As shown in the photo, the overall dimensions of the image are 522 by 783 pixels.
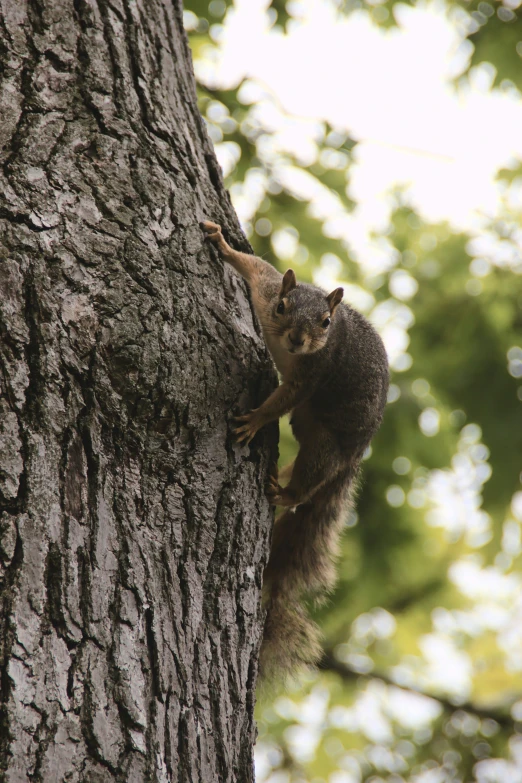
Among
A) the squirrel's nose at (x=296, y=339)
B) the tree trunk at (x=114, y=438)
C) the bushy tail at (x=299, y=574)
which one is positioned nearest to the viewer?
the tree trunk at (x=114, y=438)

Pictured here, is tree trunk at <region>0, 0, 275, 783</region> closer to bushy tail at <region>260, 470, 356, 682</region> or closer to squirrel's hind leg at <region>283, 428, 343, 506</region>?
squirrel's hind leg at <region>283, 428, 343, 506</region>

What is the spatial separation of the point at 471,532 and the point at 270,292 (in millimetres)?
3936

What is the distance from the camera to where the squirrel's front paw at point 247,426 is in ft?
7.43

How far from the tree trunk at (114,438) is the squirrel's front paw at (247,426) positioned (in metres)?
0.03

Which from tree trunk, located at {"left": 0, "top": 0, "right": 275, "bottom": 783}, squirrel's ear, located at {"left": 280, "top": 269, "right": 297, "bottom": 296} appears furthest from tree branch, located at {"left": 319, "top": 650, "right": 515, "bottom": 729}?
tree trunk, located at {"left": 0, "top": 0, "right": 275, "bottom": 783}

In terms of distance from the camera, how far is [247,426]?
2285mm

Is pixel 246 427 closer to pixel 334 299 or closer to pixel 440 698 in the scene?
pixel 334 299

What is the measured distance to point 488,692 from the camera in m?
7.15

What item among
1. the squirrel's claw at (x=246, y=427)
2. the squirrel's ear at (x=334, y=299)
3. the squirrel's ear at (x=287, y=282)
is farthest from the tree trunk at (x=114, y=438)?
the squirrel's ear at (x=334, y=299)

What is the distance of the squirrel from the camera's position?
2748mm

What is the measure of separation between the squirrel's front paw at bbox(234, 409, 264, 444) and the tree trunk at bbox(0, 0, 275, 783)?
0.11 feet

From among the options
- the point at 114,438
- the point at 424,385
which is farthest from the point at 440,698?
the point at 114,438

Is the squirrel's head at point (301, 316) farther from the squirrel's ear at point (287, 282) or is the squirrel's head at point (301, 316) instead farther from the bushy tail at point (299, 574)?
the bushy tail at point (299, 574)

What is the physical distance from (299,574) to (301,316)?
967 mm
